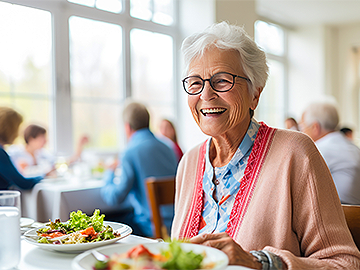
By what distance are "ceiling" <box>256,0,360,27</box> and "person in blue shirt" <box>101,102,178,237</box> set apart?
13.6ft

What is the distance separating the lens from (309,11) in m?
6.69

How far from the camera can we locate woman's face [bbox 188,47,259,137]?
1.24 m

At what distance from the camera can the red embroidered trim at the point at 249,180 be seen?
1144mm

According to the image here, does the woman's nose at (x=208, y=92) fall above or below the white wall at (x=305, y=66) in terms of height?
below

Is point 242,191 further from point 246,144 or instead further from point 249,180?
point 246,144

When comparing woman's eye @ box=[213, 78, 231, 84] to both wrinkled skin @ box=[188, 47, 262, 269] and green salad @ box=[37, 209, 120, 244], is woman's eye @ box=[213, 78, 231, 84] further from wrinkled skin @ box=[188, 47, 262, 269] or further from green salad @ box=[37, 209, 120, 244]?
green salad @ box=[37, 209, 120, 244]

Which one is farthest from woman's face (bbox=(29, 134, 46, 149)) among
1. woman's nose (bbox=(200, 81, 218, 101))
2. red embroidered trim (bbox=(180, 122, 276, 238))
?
woman's nose (bbox=(200, 81, 218, 101))

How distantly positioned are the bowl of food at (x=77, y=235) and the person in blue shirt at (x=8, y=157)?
1.64m

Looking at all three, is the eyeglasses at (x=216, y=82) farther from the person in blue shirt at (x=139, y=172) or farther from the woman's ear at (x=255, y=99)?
the person in blue shirt at (x=139, y=172)

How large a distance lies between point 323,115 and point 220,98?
1.49m

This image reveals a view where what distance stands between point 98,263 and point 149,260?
10cm

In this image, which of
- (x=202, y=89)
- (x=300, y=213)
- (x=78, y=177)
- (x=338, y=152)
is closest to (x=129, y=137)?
(x=78, y=177)

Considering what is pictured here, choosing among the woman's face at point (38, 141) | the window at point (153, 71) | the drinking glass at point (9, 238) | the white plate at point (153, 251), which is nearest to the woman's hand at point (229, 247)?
the white plate at point (153, 251)

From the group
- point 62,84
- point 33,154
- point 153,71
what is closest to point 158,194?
point 33,154
